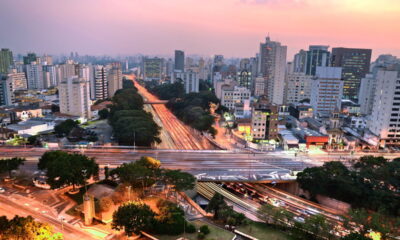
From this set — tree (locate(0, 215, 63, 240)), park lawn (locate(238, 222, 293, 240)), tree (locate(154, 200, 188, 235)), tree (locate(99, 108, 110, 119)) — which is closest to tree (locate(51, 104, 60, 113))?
tree (locate(99, 108, 110, 119))

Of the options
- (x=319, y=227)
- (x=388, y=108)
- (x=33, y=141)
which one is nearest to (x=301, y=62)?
(x=388, y=108)

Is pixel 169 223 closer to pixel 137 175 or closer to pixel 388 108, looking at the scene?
pixel 137 175

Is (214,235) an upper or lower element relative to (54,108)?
lower

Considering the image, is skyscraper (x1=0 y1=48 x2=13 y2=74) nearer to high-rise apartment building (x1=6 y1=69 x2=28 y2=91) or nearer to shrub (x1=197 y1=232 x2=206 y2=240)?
high-rise apartment building (x1=6 y1=69 x2=28 y2=91)

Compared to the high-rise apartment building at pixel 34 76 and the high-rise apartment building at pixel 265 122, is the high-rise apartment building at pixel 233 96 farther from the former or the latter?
the high-rise apartment building at pixel 34 76

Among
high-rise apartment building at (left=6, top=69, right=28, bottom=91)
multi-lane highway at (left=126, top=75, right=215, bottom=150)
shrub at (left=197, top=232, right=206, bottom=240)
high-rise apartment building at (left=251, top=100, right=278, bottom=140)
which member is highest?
high-rise apartment building at (left=6, top=69, right=28, bottom=91)

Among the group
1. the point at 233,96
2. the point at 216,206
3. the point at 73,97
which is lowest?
the point at 216,206

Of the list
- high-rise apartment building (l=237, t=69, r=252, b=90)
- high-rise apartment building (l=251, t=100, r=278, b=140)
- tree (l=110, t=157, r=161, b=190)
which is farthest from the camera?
high-rise apartment building (l=237, t=69, r=252, b=90)
